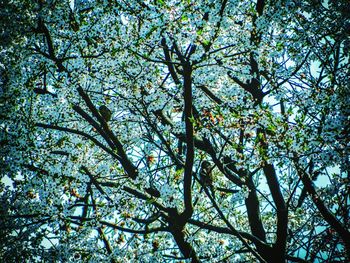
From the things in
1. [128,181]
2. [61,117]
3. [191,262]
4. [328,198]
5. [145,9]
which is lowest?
[191,262]

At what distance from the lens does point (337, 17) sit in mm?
4469

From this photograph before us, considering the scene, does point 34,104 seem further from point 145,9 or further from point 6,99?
point 145,9

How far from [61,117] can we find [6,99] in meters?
1.54

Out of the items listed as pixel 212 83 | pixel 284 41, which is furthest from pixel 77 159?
pixel 284 41

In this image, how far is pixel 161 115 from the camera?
6758mm

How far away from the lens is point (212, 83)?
7.15 meters

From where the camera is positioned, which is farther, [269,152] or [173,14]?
[173,14]

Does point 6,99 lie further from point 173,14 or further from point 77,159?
point 173,14

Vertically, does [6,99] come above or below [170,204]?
above

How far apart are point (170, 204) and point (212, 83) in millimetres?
3458

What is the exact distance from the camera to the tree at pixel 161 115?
179 inches

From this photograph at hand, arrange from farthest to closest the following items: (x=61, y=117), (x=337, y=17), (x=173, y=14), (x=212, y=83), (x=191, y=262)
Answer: (x=212, y=83) < (x=61, y=117) < (x=191, y=262) < (x=173, y=14) < (x=337, y=17)

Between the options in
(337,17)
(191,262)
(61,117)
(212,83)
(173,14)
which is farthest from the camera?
(212,83)

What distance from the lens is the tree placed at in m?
4.55
